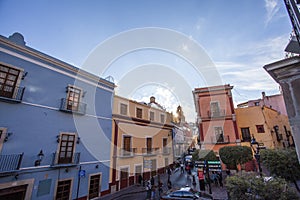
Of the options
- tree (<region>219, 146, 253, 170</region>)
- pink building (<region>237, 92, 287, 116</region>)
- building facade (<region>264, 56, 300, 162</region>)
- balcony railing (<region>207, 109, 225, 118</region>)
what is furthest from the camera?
pink building (<region>237, 92, 287, 116</region>)

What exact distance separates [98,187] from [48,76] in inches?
395

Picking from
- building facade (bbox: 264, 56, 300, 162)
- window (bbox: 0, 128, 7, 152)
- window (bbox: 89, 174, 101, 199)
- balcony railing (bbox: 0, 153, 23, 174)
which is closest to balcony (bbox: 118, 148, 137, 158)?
window (bbox: 89, 174, 101, 199)

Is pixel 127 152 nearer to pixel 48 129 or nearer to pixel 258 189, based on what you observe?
pixel 48 129

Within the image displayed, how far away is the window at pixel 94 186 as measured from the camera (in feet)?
40.5

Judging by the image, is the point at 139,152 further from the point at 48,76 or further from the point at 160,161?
the point at 48,76

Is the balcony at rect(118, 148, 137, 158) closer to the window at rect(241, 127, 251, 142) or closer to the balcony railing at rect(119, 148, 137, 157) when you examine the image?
the balcony railing at rect(119, 148, 137, 157)

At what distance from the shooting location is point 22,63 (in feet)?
32.8

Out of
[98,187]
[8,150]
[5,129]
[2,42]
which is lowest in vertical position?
[98,187]

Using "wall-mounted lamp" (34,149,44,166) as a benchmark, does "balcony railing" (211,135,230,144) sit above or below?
above

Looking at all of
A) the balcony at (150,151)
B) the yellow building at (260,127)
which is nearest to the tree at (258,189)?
the balcony at (150,151)

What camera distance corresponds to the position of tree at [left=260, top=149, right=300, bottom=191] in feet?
22.7

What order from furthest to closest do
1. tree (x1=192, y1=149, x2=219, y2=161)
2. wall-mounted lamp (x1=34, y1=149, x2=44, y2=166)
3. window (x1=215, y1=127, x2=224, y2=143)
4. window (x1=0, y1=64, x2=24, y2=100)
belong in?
window (x1=215, y1=127, x2=224, y2=143)
tree (x1=192, y1=149, x2=219, y2=161)
wall-mounted lamp (x1=34, y1=149, x2=44, y2=166)
window (x1=0, y1=64, x2=24, y2=100)

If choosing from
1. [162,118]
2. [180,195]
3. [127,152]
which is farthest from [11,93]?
[162,118]

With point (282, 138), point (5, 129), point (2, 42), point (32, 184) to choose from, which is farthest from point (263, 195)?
point (282, 138)
